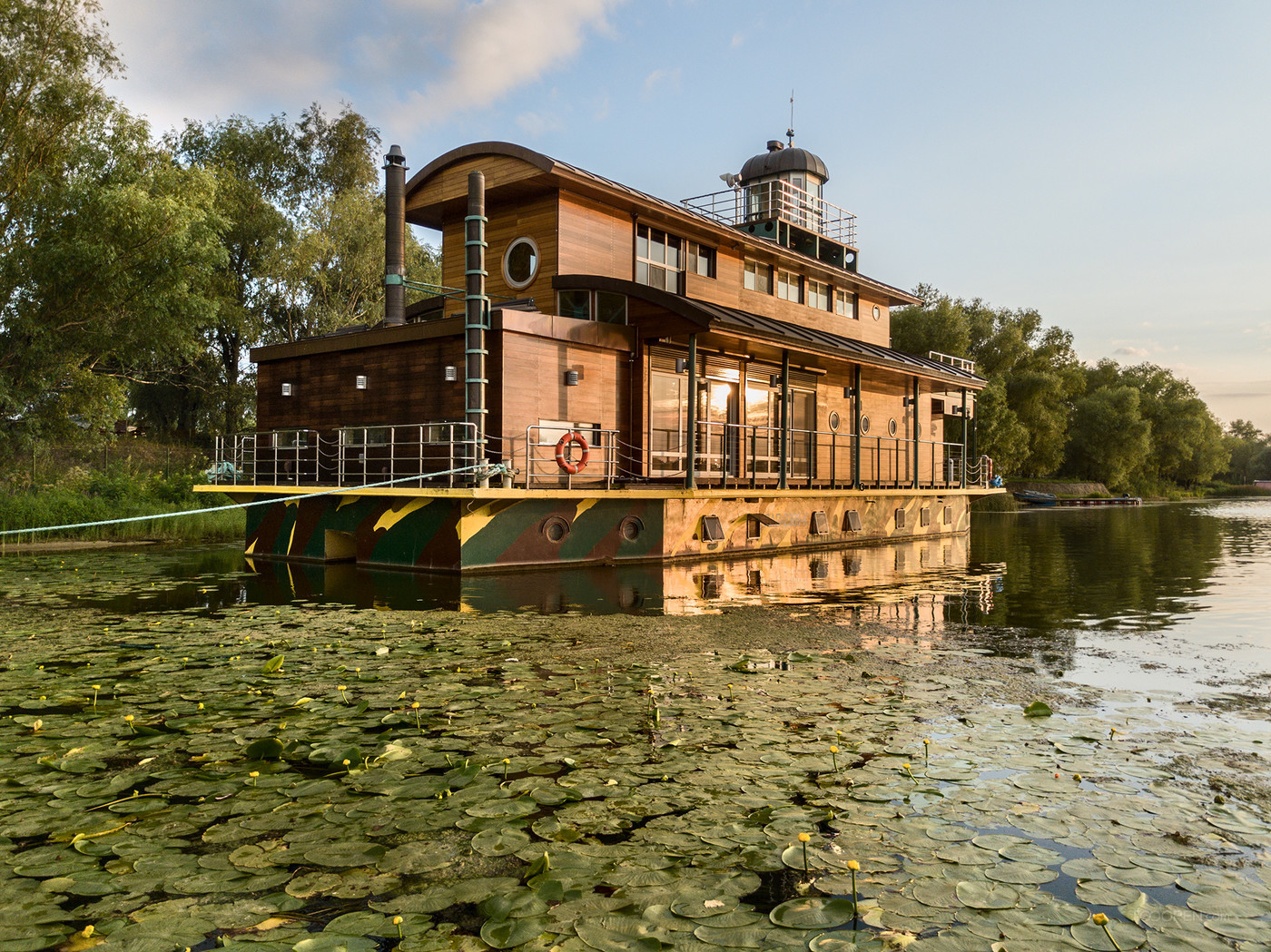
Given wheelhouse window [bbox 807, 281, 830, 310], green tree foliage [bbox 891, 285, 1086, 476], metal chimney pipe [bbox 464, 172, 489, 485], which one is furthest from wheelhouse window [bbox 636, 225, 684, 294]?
green tree foliage [bbox 891, 285, 1086, 476]

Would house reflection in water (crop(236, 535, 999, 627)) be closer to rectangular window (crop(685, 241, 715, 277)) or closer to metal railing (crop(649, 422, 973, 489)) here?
metal railing (crop(649, 422, 973, 489))

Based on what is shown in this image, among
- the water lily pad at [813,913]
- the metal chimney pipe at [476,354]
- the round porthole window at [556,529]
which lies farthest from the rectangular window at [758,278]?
the water lily pad at [813,913]

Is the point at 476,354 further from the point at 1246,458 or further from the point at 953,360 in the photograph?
the point at 1246,458

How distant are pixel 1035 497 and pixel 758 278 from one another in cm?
4159

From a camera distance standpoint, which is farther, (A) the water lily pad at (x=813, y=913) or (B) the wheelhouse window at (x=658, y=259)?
(B) the wheelhouse window at (x=658, y=259)

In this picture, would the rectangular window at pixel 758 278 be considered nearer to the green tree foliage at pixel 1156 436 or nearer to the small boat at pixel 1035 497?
the small boat at pixel 1035 497

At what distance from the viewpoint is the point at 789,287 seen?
22531 mm

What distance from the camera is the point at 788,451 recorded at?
21.1m

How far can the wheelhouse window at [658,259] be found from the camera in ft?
59.9

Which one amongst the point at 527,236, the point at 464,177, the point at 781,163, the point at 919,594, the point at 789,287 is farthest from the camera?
the point at 781,163

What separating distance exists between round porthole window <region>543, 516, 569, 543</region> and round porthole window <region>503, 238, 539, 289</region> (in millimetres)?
5138

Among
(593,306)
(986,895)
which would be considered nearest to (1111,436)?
(593,306)

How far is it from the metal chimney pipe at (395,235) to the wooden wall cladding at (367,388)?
179 cm

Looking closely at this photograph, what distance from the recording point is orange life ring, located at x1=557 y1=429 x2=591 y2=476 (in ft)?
48.1
